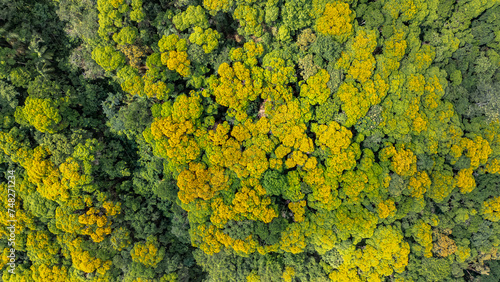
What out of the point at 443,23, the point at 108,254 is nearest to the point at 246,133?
the point at 108,254

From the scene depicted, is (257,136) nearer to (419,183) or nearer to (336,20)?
(336,20)

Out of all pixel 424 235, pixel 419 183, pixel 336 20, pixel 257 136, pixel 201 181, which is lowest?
pixel 201 181

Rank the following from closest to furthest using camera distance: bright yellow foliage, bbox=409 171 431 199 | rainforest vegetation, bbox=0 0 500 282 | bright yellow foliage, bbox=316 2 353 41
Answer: bright yellow foliage, bbox=316 2 353 41, rainforest vegetation, bbox=0 0 500 282, bright yellow foliage, bbox=409 171 431 199

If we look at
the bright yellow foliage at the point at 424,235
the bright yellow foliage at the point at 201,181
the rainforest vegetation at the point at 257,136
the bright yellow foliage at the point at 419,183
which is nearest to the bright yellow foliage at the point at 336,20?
the rainforest vegetation at the point at 257,136

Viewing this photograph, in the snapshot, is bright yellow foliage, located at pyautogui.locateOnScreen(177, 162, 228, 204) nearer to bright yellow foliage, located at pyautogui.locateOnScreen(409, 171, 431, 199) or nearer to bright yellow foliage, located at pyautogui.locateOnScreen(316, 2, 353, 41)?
bright yellow foliage, located at pyautogui.locateOnScreen(316, 2, 353, 41)

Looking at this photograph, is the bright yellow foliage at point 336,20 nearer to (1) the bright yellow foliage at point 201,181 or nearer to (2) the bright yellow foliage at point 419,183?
(2) the bright yellow foliage at point 419,183

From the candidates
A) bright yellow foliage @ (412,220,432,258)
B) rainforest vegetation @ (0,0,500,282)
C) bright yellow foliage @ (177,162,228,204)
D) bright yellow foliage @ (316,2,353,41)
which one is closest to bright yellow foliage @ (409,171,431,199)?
rainforest vegetation @ (0,0,500,282)

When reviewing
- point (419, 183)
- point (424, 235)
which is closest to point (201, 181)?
point (419, 183)

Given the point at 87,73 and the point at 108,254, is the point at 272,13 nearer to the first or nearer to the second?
the point at 87,73
